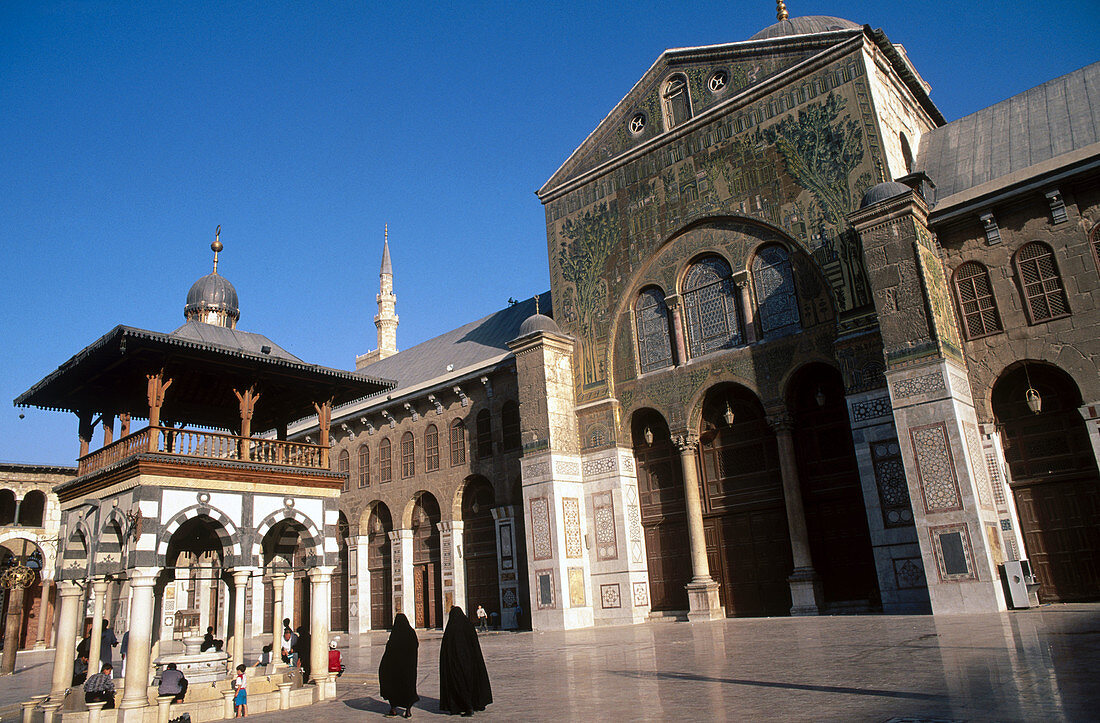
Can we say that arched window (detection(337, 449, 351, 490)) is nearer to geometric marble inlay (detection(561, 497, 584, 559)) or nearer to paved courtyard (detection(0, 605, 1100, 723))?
geometric marble inlay (detection(561, 497, 584, 559))

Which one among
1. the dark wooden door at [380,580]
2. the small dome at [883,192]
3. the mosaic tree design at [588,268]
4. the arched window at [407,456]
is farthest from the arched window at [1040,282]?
the dark wooden door at [380,580]

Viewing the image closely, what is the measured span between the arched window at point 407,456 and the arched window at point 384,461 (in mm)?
646

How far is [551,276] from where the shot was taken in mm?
22641

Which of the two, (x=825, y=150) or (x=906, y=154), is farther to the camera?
(x=906, y=154)

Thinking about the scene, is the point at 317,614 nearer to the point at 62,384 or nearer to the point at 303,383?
the point at 303,383

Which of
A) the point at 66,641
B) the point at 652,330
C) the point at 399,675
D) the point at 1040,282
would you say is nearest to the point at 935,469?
the point at 1040,282

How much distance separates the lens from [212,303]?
37719 mm

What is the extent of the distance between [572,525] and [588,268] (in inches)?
283

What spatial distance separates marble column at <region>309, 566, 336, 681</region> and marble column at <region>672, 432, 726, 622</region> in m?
8.95

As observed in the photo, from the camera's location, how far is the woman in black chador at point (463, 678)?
7.85 m

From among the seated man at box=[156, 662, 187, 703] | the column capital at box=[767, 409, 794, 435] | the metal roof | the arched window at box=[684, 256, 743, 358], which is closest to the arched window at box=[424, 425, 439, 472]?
the metal roof

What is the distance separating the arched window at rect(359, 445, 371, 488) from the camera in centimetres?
2809

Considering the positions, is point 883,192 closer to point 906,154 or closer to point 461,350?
point 906,154

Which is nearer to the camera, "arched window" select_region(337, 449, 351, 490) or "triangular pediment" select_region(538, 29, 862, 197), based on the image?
"triangular pediment" select_region(538, 29, 862, 197)
